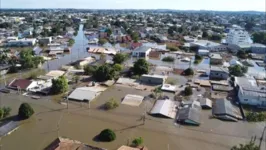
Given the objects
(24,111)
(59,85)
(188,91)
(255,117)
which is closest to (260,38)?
(188,91)

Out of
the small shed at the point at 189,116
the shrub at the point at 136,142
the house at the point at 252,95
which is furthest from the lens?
the house at the point at 252,95

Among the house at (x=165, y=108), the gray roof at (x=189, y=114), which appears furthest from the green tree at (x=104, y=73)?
the gray roof at (x=189, y=114)

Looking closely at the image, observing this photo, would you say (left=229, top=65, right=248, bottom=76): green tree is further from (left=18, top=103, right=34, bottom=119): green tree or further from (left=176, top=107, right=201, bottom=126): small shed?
(left=18, top=103, right=34, bottom=119): green tree

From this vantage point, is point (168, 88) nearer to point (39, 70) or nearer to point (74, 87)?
point (74, 87)

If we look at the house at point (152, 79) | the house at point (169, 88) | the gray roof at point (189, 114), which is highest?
the house at point (152, 79)

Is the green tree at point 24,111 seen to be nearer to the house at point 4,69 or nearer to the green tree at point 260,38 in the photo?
the house at point 4,69

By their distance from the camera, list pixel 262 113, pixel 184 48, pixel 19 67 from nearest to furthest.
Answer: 1. pixel 262 113
2. pixel 19 67
3. pixel 184 48

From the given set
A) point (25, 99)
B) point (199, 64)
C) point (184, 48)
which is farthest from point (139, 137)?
point (184, 48)
